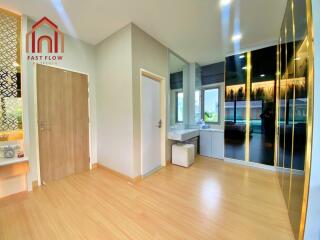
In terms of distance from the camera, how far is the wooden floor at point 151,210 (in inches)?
63.9

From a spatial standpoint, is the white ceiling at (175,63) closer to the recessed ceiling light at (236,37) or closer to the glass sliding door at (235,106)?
the glass sliding door at (235,106)

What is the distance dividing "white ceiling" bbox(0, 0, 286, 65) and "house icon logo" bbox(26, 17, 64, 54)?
5.0 inches

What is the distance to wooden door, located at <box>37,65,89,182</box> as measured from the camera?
105 inches

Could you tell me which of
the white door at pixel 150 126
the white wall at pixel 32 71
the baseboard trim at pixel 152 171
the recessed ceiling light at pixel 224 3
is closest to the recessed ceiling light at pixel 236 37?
the recessed ceiling light at pixel 224 3

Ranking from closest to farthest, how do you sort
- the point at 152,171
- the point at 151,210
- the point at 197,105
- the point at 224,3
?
the point at 151,210 → the point at 224,3 → the point at 152,171 → the point at 197,105

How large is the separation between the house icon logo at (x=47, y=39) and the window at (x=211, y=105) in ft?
13.4

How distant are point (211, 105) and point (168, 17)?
308cm

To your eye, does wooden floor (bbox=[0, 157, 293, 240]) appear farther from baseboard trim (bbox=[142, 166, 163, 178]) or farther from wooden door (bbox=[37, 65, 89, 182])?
wooden door (bbox=[37, 65, 89, 182])

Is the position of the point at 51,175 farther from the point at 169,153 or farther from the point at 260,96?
the point at 260,96

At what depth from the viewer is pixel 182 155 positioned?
359 cm

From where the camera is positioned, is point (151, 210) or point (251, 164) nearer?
point (151, 210)

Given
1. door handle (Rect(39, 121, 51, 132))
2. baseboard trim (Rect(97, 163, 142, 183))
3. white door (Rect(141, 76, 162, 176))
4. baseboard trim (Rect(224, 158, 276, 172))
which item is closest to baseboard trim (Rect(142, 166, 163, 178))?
white door (Rect(141, 76, 162, 176))
